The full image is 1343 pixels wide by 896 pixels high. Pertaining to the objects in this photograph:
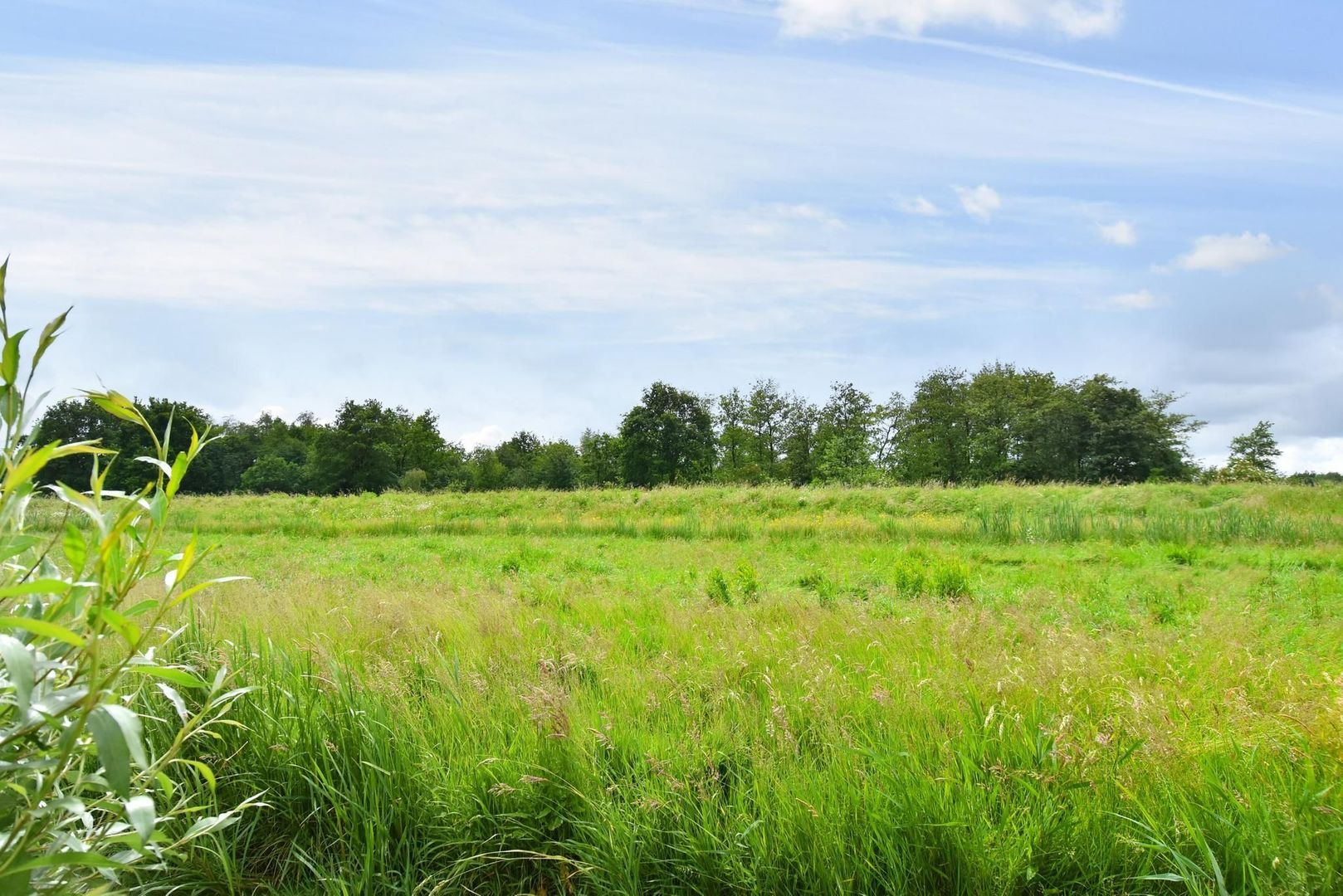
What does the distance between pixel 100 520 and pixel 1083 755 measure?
143 inches

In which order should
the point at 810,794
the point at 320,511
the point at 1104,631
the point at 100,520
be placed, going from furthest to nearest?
1. the point at 320,511
2. the point at 1104,631
3. the point at 810,794
4. the point at 100,520

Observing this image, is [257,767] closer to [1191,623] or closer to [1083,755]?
[1083,755]

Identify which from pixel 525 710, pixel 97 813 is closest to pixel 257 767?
pixel 97 813

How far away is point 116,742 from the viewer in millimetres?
1539

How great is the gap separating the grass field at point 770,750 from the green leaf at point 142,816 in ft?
4.85

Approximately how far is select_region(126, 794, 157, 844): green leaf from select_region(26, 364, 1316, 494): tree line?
58.8 m

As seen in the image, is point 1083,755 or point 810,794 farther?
point 1083,755

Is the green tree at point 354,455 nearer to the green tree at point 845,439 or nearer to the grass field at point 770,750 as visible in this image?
the green tree at point 845,439

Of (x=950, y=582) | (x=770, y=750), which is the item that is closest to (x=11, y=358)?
(x=770, y=750)

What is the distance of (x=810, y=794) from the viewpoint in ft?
10.6

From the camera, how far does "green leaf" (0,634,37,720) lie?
4.61 ft

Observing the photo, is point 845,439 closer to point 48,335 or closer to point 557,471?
point 557,471

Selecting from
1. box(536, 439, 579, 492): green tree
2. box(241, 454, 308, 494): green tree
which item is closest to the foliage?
box(536, 439, 579, 492): green tree

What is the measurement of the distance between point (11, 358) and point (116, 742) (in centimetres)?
87
